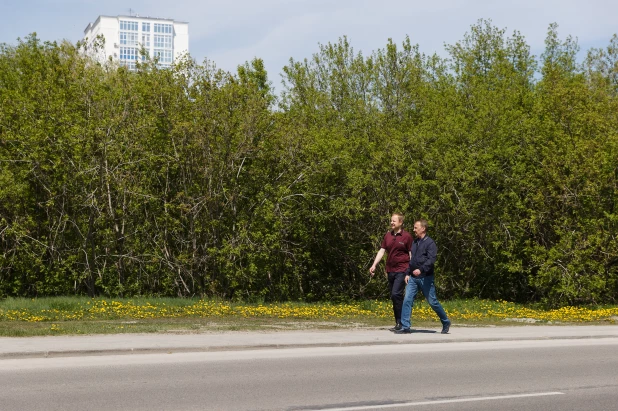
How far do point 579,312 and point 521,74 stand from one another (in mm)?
17792

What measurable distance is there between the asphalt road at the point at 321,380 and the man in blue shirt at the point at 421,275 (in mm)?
1567

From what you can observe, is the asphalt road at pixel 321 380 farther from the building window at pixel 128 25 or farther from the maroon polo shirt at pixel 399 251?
the building window at pixel 128 25

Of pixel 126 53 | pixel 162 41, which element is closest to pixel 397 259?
pixel 126 53

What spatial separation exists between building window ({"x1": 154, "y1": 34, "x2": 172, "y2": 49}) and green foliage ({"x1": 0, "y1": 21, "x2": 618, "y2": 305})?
172m

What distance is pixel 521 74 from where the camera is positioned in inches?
1373

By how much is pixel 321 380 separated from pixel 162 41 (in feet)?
631

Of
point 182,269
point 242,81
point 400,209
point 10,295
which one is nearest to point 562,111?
point 400,209

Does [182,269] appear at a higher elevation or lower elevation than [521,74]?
lower

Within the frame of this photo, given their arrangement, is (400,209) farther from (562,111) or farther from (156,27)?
(156,27)

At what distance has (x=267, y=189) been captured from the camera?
21641mm

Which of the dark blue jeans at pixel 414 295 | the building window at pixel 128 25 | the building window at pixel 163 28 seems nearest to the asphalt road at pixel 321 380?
the dark blue jeans at pixel 414 295

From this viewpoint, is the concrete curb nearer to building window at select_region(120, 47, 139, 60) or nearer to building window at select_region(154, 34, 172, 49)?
building window at select_region(120, 47, 139, 60)

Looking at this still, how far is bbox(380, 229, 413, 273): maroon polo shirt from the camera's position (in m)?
13.6

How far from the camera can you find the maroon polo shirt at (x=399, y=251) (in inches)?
535
